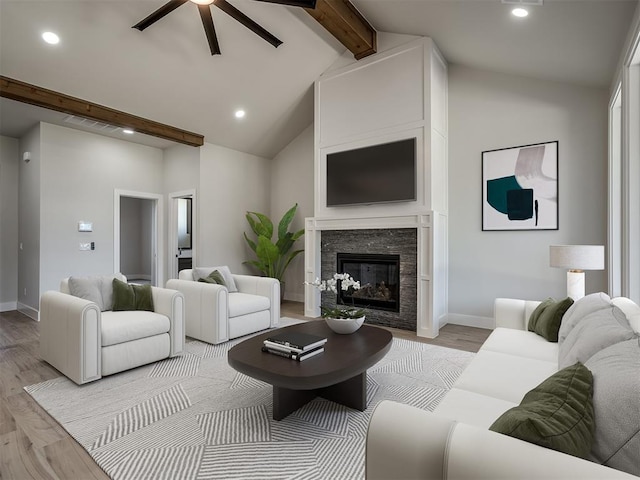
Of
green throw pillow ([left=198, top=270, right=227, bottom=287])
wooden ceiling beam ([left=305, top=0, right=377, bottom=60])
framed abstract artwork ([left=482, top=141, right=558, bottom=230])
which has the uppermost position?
wooden ceiling beam ([left=305, top=0, right=377, bottom=60])

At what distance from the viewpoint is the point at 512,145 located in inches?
163

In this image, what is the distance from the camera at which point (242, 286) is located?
178 inches

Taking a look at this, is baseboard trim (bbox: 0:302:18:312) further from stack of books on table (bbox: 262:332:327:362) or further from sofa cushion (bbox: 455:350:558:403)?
sofa cushion (bbox: 455:350:558:403)

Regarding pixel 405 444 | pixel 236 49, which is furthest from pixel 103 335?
pixel 236 49

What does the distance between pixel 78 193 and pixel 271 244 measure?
2.92m

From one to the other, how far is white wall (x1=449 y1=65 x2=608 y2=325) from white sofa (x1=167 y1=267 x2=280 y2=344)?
239 centimetres

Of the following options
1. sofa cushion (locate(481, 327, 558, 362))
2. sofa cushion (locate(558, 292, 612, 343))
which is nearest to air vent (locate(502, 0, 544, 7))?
sofa cushion (locate(558, 292, 612, 343))

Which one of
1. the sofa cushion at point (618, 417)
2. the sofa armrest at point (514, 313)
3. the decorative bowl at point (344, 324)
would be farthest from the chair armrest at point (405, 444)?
the sofa armrest at point (514, 313)

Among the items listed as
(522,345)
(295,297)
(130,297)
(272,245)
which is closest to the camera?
(522,345)

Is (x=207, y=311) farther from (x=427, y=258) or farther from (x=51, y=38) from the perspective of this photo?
(x=51, y=38)

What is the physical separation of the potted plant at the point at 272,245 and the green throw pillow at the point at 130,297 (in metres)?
2.51

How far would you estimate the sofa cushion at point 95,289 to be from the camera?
3.14m

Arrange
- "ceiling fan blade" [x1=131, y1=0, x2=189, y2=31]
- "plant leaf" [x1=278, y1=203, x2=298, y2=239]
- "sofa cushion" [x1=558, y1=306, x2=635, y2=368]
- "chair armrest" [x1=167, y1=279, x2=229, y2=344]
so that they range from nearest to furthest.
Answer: "sofa cushion" [x1=558, y1=306, x2=635, y2=368]
"ceiling fan blade" [x1=131, y1=0, x2=189, y2=31]
"chair armrest" [x1=167, y1=279, x2=229, y2=344]
"plant leaf" [x1=278, y1=203, x2=298, y2=239]

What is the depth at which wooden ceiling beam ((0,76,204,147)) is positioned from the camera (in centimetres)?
380
